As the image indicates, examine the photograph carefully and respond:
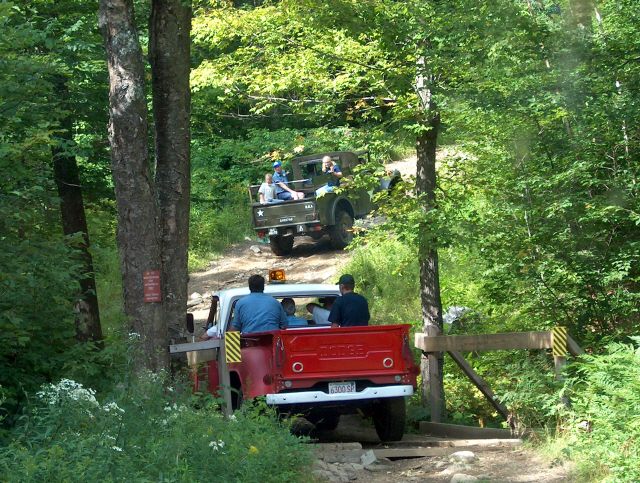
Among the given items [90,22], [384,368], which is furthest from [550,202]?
[90,22]

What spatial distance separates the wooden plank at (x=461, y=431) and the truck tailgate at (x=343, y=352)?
1370mm

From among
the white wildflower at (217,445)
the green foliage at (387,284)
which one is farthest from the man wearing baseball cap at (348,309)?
the green foliage at (387,284)

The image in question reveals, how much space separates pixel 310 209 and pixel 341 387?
1343cm

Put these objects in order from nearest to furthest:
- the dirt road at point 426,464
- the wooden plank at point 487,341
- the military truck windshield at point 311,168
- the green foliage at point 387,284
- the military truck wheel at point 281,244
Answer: the dirt road at point 426,464 < the wooden plank at point 487,341 < the green foliage at point 387,284 < the military truck windshield at point 311,168 < the military truck wheel at point 281,244

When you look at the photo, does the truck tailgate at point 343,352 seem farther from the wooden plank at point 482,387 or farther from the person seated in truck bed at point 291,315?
the person seated in truck bed at point 291,315

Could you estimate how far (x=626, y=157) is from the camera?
11.1m

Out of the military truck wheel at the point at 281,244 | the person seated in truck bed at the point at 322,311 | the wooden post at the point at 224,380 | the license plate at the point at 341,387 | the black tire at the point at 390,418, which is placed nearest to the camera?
the wooden post at the point at 224,380

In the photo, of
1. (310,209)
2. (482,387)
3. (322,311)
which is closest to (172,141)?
(322,311)

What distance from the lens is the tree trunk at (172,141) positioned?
1114 centimetres

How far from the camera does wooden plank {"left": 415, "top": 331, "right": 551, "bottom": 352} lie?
1027 cm

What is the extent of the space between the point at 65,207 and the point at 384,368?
7.33 metres

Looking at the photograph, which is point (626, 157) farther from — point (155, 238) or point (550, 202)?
point (155, 238)

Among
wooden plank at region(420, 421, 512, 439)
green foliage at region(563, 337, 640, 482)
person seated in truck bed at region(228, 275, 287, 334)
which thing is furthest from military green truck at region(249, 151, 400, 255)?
green foliage at region(563, 337, 640, 482)

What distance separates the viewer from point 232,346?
10312 mm
